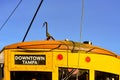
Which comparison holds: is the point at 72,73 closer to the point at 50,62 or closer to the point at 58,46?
the point at 50,62

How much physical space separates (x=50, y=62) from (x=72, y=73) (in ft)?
1.59

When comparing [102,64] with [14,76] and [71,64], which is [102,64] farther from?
[14,76]

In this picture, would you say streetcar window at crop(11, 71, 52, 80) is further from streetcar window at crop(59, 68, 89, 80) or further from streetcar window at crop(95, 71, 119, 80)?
streetcar window at crop(95, 71, 119, 80)

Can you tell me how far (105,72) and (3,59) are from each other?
2.08 m

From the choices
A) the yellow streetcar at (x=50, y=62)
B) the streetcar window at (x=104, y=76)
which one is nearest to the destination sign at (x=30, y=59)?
the yellow streetcar at (x=50, y=62)

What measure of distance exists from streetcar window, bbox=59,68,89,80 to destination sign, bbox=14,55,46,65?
1.35 feet

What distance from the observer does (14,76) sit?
970cm

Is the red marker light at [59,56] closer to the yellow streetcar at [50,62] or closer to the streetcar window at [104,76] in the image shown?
the yellow streetcar at [50,62]

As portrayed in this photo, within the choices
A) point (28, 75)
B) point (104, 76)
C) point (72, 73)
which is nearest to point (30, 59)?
point (28, 75)

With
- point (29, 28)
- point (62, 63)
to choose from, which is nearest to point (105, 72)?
point (62, 63)

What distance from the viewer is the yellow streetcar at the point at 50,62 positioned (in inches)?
383

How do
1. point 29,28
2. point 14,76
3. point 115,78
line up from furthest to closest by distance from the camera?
point 29,28, point 115,78, point 14,76

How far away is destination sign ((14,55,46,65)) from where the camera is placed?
978cm

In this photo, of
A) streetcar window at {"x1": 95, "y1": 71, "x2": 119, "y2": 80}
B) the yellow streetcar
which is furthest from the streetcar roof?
streetcar window at {"x1": 95, "y1": 71, "x2": 119, "y2": 80}
